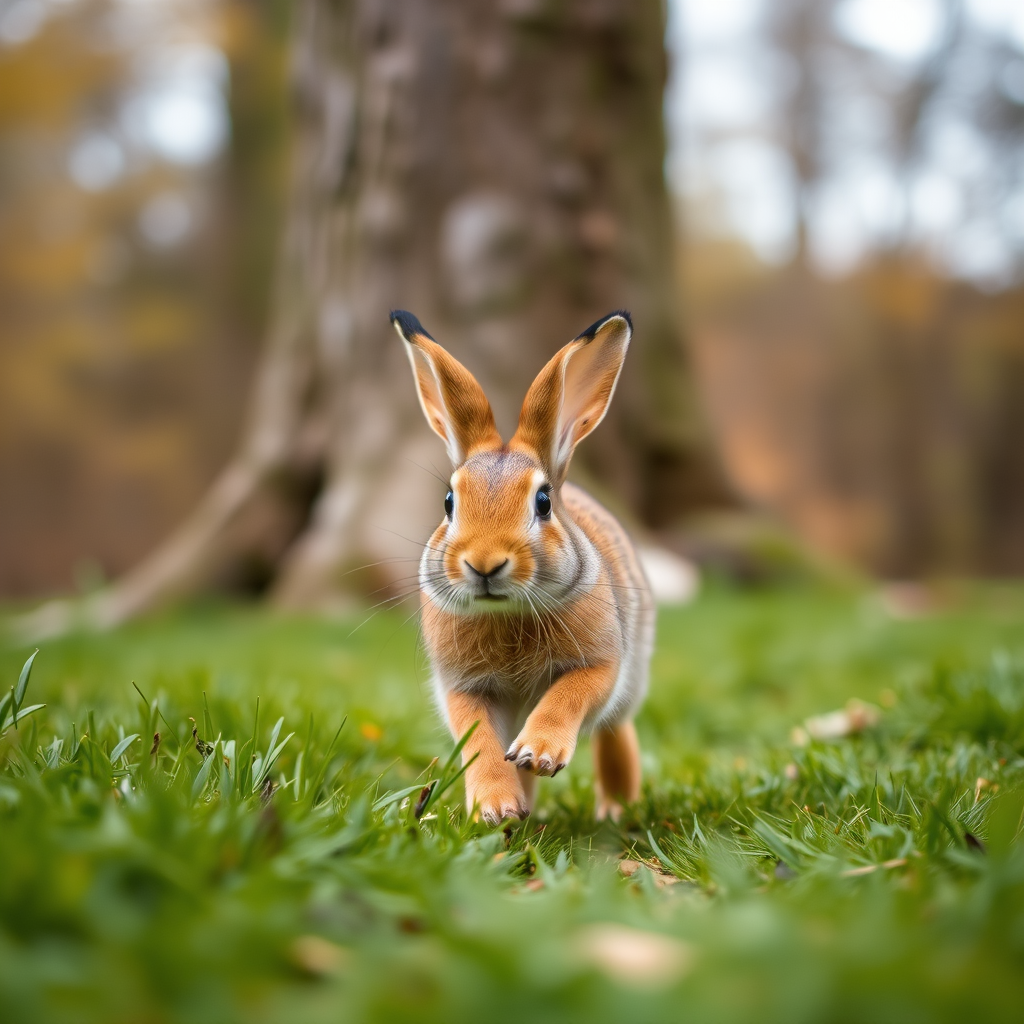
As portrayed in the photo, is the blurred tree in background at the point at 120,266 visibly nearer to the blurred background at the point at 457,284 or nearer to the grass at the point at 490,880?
the blurred background at the point at 457,284

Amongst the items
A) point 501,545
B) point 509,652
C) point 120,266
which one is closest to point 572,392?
point 501,545

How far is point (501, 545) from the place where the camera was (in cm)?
220

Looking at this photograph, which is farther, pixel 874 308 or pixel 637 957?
pixel 874 308

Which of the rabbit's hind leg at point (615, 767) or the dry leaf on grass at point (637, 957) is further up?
the dry leaf on grass at point (637, 957)

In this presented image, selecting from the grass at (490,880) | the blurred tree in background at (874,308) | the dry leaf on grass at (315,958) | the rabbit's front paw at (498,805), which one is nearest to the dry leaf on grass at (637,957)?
the grass at (490,880)

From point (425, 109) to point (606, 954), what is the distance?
22.8ft

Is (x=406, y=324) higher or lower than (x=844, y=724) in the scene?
higher

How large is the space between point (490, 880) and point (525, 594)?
771mm

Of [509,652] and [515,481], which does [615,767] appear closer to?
[509,652]

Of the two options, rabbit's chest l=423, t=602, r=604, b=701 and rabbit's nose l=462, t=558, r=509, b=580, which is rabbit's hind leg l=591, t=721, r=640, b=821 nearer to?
rabbit's chest l=423, t=602, r=604, b=701

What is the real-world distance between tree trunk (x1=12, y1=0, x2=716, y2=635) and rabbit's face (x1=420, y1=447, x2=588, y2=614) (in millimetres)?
4069

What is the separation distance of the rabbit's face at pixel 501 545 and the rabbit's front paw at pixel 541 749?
30 cm

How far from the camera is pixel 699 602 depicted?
23.0ft

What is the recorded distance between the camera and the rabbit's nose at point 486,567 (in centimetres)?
215
